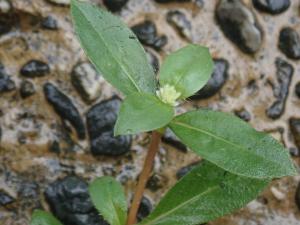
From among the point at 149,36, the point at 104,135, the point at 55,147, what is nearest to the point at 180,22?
the point at 149,36

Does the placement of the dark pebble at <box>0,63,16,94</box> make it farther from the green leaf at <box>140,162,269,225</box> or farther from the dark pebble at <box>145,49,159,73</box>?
the green leaf at <box>140,162,269,225</box>

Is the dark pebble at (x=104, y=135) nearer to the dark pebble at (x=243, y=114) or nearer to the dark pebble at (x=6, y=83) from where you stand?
the dark pebble at (x=6, y=83)

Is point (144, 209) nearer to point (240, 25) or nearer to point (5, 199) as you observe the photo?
point (5, 199)

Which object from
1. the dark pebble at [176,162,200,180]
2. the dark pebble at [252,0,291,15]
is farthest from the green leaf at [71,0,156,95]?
the dark pebble at [252,0,291,15]

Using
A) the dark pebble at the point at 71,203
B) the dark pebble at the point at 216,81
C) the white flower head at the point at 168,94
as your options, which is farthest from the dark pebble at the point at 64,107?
A: the white flower head at the point at 168,94

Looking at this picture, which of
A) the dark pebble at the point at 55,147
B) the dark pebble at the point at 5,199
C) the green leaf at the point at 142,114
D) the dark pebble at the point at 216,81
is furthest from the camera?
the dark pebble at the point at 216,81

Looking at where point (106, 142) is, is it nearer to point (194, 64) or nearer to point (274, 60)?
point (194, 64)
